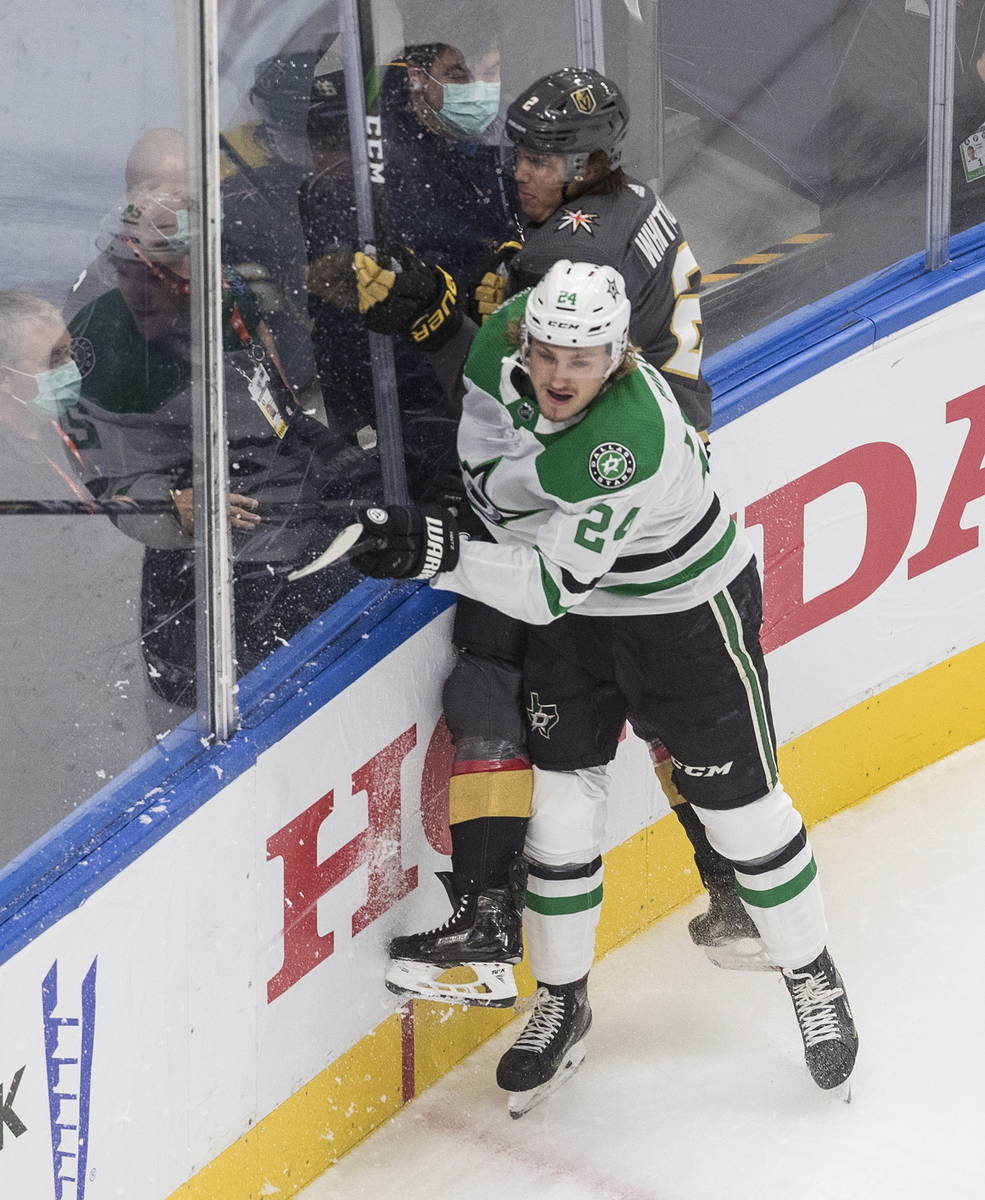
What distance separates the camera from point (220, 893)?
8.28 ft

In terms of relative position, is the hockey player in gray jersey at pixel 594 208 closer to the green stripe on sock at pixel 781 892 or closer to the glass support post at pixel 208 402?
the glass support post at pixel 208 402

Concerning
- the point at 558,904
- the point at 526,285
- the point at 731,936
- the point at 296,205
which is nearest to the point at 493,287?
the point at 526,285

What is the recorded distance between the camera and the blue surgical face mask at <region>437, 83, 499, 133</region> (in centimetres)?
274

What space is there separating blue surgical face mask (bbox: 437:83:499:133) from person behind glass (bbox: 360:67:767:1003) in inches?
5.4

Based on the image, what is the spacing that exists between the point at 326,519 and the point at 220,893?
Result: 58 cm

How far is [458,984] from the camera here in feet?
9.36

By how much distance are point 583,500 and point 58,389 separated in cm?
74

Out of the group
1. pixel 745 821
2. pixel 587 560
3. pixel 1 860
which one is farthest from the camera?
pixel 745 821

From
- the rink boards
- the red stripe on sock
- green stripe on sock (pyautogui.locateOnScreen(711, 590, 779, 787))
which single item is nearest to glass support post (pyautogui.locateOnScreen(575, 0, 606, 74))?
the rink boards

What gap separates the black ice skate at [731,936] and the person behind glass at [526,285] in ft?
1.03

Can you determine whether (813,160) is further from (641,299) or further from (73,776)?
(73,776)

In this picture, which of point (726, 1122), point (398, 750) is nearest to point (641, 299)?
point (398, 750)

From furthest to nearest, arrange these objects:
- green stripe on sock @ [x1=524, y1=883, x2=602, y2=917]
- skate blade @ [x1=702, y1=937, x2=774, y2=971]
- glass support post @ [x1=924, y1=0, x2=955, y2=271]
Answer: glass support post @ [x1=924, y1=0, x2=955, y2=271] < skate blade @ [x1=702, y1=937, x2=774, y2=971] < green stripe on sock @ [x1=524, y1=883, x2=602, y2=917]

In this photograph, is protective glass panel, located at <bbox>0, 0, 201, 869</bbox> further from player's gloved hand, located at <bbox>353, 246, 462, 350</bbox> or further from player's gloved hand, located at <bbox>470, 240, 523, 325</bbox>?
player's gloved hand, located at <bbox>470, 240, 523, 325</bbox>
